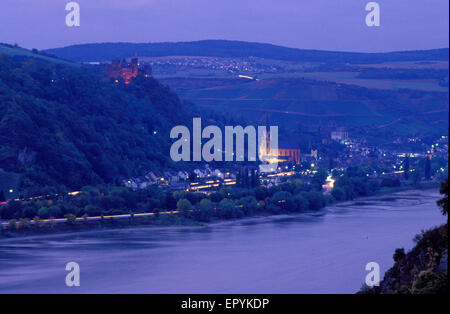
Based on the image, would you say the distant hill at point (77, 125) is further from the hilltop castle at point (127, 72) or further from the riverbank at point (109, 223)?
the riverbank at point (109, 223)

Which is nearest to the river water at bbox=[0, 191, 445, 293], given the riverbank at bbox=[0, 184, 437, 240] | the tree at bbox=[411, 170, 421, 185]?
the riverbank at bbox=[0, 184, 437, 240]

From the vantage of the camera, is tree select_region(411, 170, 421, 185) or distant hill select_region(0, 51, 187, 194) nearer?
distant hill select_region(0, 51, 187, 194)

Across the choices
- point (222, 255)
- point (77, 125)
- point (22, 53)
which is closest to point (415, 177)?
point (77, 125)

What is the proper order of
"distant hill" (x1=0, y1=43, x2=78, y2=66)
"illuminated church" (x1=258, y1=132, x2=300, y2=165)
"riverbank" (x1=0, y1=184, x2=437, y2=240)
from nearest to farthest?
"riverbank" (x1=0, y1=184, x2=437, y2=240) < "illuminated church" (x1=258, y1=132, x2=300, y2=165) < "distant hill" (x1=0, y1=43, x2=78, y2=66)

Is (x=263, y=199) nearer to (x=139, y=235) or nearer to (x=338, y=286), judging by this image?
(x=139, y=235)

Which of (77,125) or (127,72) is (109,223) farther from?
(127,72)

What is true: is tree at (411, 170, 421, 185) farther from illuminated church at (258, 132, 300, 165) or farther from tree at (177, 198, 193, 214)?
tree at (177, 198, 193, 214)
